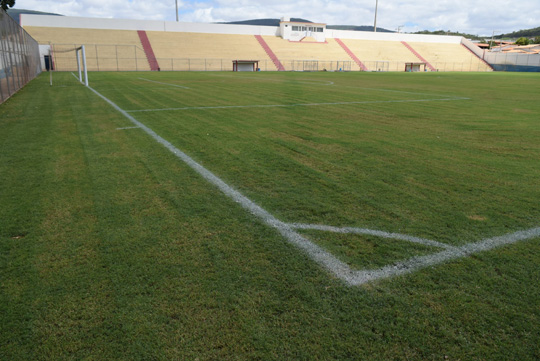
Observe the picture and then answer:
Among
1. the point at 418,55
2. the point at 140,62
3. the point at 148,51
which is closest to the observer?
the point at 140,62

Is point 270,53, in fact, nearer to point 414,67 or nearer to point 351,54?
point 351,54

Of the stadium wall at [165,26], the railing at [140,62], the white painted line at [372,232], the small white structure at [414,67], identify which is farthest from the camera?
the small white structure at [414,67]

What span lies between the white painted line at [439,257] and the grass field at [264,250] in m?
0.03

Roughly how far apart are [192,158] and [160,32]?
193 ft

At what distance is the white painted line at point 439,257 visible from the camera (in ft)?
8.82

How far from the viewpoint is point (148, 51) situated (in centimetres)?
5225

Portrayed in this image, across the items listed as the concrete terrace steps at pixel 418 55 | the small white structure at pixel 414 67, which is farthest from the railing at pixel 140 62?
the concrete terrace steps at pixel 418 55

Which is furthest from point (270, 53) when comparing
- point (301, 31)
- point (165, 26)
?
point (165, 26)

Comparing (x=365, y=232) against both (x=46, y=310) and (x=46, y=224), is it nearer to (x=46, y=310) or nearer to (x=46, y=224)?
(x=46, y=310)

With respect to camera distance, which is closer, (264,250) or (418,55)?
(264,250)

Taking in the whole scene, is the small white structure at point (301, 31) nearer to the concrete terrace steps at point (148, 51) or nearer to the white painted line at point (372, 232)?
the concrete terrace steps at point (148, 51)

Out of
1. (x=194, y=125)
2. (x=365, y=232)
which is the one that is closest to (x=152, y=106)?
(x=194, y=125)

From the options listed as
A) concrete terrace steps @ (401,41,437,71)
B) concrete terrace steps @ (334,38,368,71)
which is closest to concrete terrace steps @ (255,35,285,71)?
concrete terrace steps @ (334,38,368,71)

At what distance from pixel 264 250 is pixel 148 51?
54.6m
